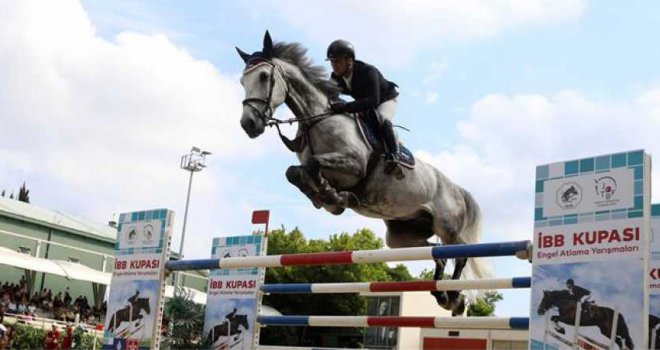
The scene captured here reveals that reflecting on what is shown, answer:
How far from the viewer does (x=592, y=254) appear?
10.8 ft

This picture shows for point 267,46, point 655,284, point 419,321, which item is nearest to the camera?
point 655,284

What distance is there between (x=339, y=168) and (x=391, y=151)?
435 millimetres

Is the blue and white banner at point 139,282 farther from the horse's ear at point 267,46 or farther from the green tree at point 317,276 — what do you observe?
the green tree at point 317,276

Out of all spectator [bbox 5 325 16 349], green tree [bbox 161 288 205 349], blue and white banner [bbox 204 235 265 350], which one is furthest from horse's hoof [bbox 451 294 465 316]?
spectator [bbox 5 325 16 349]

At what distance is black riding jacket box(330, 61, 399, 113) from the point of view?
5012 mm

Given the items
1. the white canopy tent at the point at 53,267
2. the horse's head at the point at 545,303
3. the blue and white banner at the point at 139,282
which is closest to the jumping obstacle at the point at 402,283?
the blue and white banner at the point at 139,282

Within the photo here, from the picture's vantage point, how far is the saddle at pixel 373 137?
16.6 feet

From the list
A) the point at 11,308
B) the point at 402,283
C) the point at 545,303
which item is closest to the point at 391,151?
the point at 402,283

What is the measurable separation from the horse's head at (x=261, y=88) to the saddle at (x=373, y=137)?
52 cm

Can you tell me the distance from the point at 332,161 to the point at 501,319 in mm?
1318

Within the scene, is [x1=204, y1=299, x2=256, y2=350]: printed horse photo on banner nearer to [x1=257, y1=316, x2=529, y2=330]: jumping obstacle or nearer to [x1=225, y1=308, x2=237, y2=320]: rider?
[x1=225, y1=308, x2=237, y2=320]: rider

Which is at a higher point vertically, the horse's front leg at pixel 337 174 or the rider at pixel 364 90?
the rider at pixel 364 90

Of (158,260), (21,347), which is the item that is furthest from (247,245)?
(21,347)

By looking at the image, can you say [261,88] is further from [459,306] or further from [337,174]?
[459,306]
